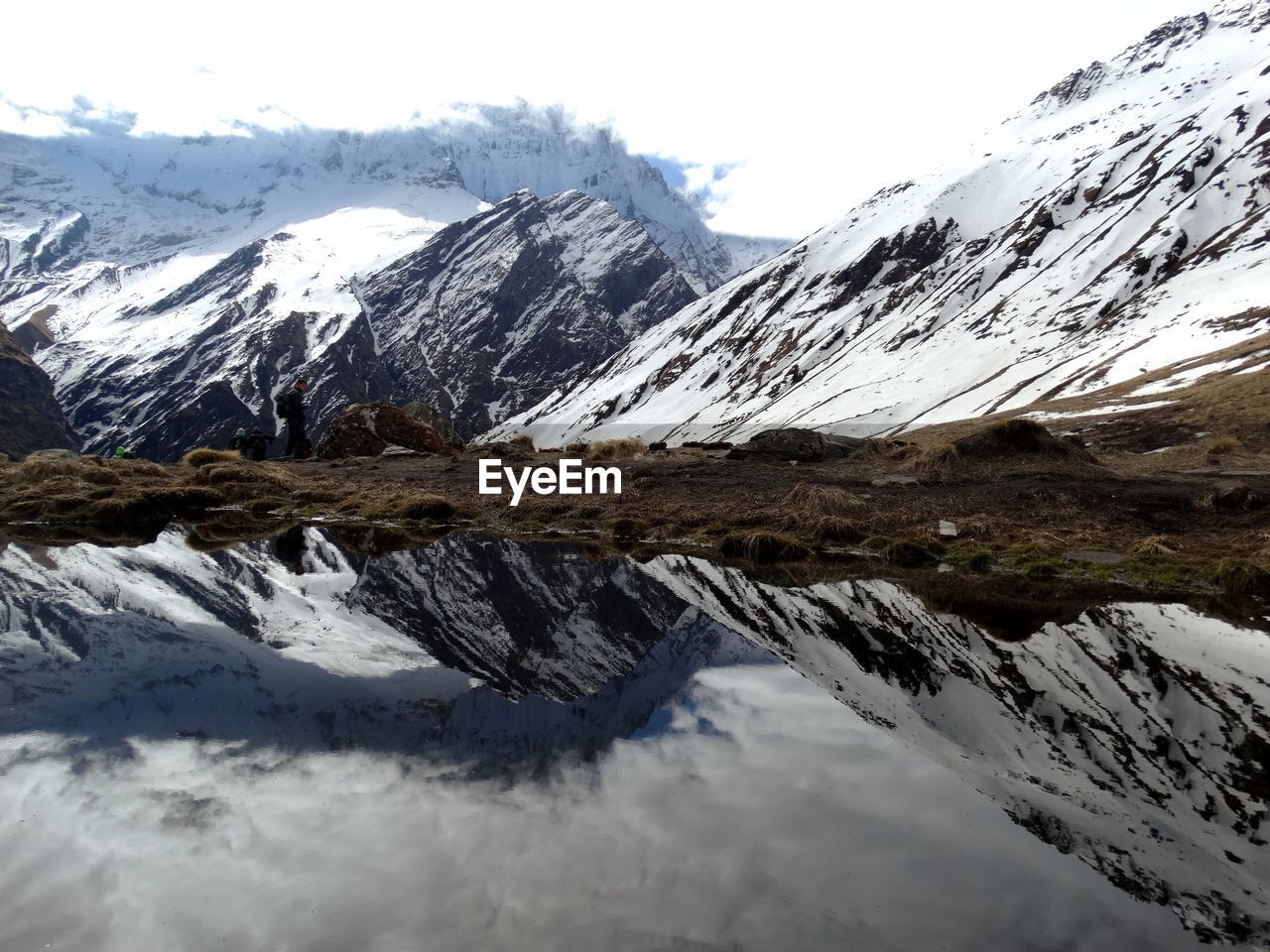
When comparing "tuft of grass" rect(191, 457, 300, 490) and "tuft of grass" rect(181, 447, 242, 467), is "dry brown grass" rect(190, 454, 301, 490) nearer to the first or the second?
"tuft of grass" rect(191, 457, 300, 490)

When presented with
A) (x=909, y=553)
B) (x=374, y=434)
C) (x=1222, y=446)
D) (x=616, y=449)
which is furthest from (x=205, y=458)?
(x=1222, y=446)

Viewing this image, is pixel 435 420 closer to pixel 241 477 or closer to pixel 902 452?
pixel 241 477

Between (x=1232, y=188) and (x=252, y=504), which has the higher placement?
(x=1232, y=188)

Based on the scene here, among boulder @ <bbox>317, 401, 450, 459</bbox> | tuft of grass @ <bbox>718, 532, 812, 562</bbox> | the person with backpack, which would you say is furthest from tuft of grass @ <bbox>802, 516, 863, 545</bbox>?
the person with backpack

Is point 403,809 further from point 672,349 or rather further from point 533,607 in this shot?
point 672,349

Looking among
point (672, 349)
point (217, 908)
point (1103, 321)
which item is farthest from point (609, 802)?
point (672, 349)

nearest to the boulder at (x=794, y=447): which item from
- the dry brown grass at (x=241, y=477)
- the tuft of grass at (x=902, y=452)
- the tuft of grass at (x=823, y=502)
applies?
the tuft of grass at (x=902, y=452)
